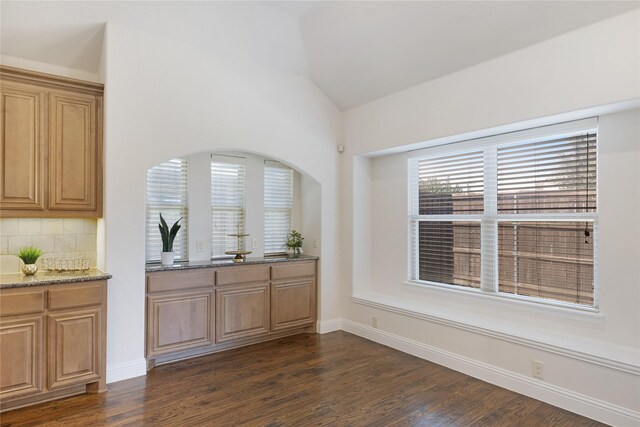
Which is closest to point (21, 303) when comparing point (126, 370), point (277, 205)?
point (126, 370)

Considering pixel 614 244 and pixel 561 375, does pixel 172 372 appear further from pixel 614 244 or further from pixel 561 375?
pixel 614 244

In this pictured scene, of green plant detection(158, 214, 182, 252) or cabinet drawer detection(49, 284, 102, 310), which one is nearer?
cabinet drawer detection(49, 284, 102, 310)

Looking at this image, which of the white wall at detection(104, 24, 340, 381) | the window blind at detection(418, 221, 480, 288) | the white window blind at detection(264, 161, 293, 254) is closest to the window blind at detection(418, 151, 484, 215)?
the window blind at detection(418, 221, 480, 288)

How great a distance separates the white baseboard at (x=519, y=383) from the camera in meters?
2.63

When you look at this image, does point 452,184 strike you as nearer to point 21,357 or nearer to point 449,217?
point 449,217

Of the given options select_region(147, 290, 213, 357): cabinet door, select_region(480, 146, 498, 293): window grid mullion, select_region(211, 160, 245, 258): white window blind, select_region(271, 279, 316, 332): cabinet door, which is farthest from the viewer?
select_region(211, 160, 245, 258): white window blind

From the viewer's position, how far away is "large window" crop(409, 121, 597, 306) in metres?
3.18

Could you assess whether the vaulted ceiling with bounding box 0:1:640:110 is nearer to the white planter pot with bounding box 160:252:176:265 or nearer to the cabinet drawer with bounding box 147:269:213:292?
the white planter pot with bounding box 160:252:176:265

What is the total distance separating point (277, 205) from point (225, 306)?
1567 mm

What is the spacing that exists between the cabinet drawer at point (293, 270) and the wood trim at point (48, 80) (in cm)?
249

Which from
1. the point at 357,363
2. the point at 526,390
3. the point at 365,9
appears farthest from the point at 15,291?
the point at 526,390

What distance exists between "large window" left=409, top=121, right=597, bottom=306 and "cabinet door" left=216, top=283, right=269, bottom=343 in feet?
5.92

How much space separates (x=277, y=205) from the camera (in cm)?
503

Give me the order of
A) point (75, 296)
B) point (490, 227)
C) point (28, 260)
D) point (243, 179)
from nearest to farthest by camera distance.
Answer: point (75, 296) → point (28, 260) → point (490, 227) → point (243, 179)
